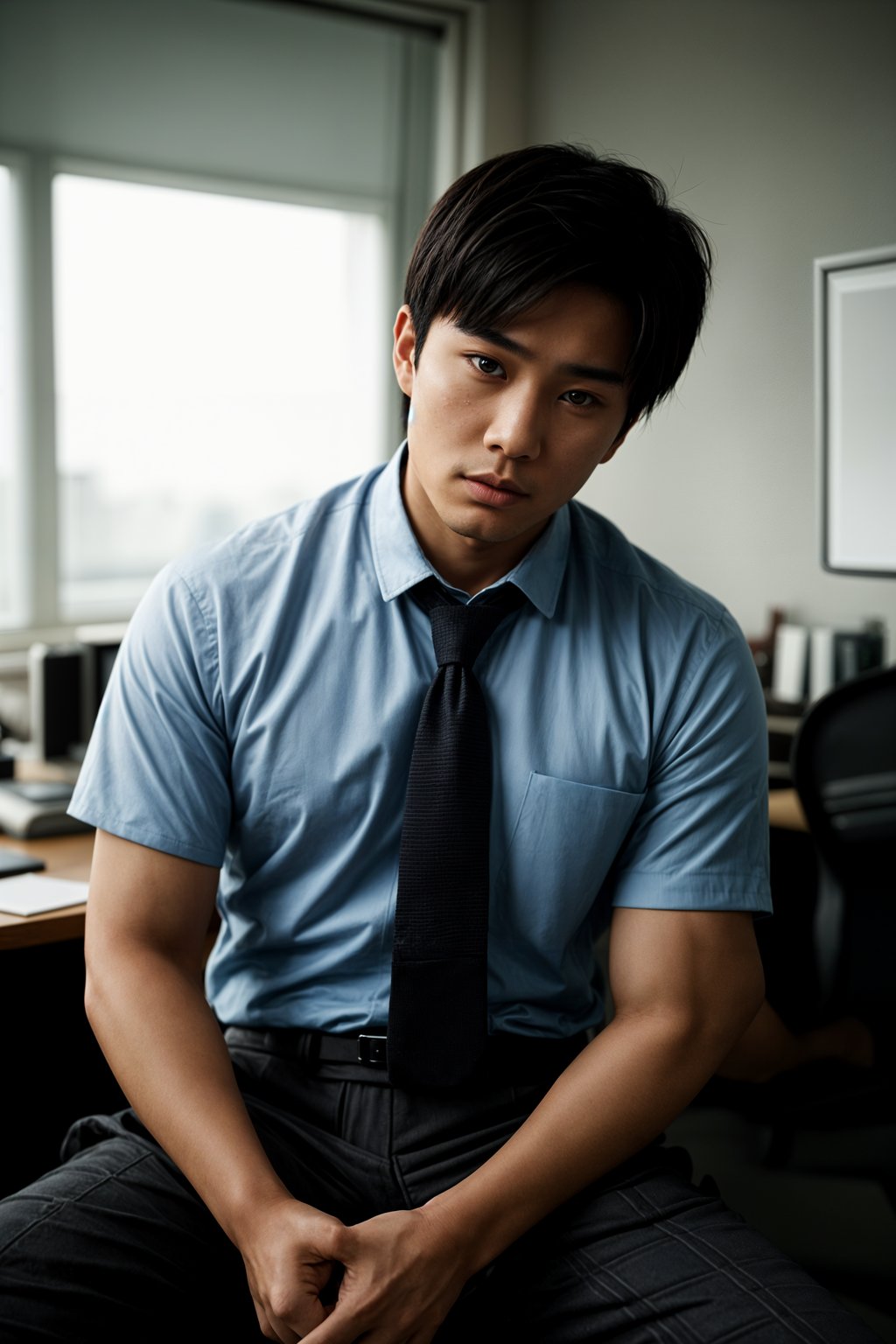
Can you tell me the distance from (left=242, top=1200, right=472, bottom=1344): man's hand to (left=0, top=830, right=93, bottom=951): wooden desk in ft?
1.71

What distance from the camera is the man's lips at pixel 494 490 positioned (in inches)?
47.3

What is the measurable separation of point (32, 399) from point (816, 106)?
2.27m

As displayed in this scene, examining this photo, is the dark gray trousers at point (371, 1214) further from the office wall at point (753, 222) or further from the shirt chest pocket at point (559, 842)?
the office wall at point (753, 222)

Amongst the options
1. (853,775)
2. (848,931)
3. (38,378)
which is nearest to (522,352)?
(853,775)

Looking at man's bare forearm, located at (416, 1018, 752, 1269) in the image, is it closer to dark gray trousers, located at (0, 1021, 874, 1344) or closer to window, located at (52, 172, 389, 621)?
dark gray trousers, located at (0, 1021, 874, 1344)

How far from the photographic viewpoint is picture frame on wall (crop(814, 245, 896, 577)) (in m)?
1.44

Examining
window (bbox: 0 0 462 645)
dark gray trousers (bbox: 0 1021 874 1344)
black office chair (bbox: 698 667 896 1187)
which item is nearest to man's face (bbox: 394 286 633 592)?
black office chair (bbox: 698 667 896 1187)

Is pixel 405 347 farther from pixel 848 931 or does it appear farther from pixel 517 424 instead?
pixel 848 931

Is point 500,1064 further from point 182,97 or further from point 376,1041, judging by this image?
point 182,97

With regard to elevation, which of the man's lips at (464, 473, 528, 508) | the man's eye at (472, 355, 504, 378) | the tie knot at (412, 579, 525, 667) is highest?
the man's eye at (472, 355, 504, 378)

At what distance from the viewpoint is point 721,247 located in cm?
159

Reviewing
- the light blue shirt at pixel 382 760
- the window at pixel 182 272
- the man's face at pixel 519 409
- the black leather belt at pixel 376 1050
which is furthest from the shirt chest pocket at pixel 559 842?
the window at pixel 182 272

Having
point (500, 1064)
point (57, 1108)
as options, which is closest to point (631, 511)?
point (500, 1064)

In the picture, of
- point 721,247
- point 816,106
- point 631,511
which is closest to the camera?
point 816,106
